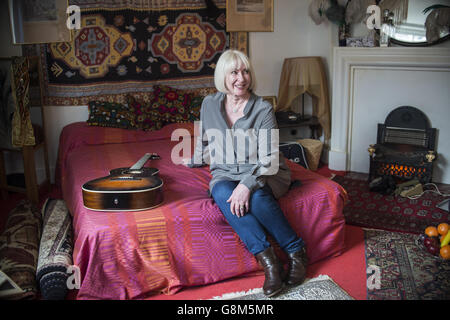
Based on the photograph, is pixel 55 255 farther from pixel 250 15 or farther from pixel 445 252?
pixel 250 15

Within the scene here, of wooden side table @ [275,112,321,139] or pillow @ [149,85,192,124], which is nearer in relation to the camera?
pillow @ [149,85,192,124]

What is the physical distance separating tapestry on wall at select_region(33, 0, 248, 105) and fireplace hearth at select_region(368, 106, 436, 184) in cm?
170

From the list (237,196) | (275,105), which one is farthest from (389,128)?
(237,196)

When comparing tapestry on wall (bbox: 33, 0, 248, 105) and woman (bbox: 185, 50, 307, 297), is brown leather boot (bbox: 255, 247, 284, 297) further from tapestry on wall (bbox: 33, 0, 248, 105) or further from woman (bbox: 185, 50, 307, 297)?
tapestry on wall (bbox: 33, 0, 248, 105)

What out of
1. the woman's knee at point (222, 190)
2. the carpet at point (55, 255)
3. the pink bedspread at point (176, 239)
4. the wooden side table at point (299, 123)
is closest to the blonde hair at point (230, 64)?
the woman's knee at point (222, 190)

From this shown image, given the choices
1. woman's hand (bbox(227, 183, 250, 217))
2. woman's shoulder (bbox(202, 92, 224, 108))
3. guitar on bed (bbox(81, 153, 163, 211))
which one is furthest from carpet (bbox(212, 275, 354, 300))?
woman's shoulder (bbox(202, 92, 224, 108))

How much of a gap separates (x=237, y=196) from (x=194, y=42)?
2521 mm

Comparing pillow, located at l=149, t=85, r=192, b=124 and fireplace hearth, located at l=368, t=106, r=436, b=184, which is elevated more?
pillow, located at l=149, t=85, r=192, b=124

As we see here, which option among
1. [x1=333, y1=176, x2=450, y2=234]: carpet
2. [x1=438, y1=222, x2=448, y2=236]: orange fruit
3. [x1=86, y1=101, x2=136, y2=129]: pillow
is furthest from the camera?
[x1=86, y1=101, x2=136, y2=129]: pillow

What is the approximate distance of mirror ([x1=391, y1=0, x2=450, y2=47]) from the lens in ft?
12.3

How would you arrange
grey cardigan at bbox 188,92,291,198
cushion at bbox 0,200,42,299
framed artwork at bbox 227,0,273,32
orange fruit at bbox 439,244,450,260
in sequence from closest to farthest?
cushion at bbox 0,200,42,299 → grey cardigan at bbox 188,92,291,198 → orange fruit at bbox 439,244,450,260 → framed artwork at bbox 227,0,273,32

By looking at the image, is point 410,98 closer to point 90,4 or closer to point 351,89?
point 351,89

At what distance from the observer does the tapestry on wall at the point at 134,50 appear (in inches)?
162

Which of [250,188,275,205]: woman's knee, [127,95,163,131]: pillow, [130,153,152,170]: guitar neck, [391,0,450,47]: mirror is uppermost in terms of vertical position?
[391,0,450,47]: mirror
